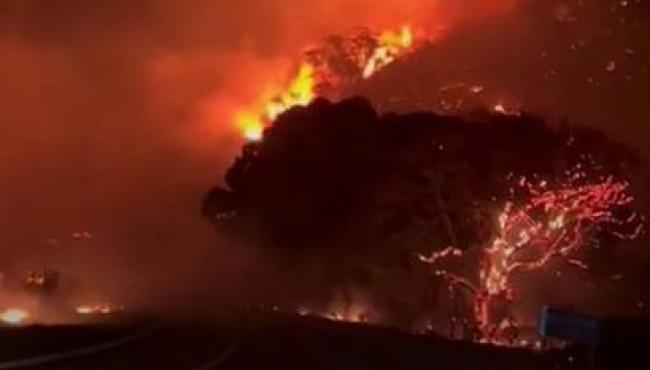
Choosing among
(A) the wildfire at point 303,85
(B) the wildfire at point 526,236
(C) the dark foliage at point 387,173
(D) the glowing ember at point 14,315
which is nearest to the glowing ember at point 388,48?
(A) the wildfire at point 303,85

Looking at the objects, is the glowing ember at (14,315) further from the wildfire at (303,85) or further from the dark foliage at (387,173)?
the wildfire at (303,85)

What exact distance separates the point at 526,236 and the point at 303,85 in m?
27.2

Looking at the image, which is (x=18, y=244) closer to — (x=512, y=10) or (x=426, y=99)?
(x=426, y=99)

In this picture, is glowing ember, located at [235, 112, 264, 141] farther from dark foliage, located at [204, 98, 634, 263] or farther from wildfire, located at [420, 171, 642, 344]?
wildfire, located at [420, 171, 642, 344]

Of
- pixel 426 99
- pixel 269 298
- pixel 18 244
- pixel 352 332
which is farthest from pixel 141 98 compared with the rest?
pixel 352 332

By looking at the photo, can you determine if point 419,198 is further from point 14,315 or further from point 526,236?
point 14,315

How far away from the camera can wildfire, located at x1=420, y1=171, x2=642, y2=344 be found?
3475 centimetres

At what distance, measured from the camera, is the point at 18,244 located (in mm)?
54625

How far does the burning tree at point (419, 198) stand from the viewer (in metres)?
35.2

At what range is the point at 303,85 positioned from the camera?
61094mm

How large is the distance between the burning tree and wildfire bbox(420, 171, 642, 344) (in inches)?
1.7

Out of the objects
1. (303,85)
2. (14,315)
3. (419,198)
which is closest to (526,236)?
(419,198)

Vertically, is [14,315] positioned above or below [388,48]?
below

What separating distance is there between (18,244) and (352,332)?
117 feet
